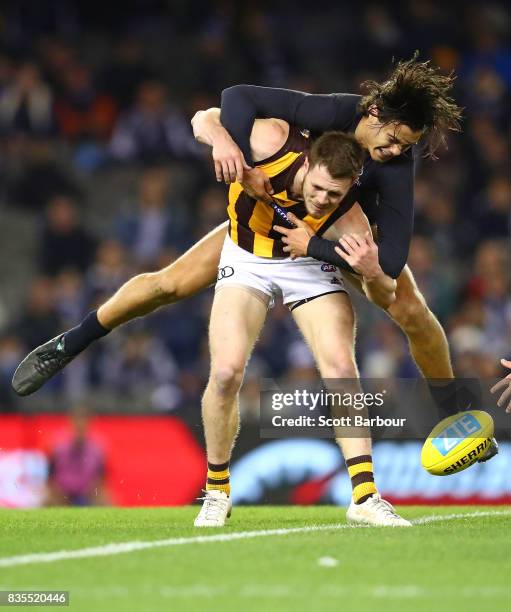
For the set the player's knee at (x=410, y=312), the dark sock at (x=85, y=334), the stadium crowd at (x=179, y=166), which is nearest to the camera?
the player's knee at (x=410, y=312)

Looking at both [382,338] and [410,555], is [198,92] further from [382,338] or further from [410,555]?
[410,555]

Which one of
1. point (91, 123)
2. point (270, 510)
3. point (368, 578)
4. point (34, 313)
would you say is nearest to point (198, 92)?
point (91, 123)

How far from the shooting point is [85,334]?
313 inches

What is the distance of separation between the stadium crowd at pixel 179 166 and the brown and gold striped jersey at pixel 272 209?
416 centimetres

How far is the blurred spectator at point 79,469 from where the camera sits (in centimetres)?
1063

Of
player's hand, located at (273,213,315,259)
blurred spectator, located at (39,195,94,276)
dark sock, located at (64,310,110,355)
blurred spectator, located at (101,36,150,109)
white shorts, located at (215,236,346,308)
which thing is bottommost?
dark sock, located at (64,310,110,355)

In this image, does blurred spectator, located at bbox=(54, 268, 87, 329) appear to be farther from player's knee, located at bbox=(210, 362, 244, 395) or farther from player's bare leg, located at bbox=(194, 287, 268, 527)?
player's knee, located at bbox=(210, 362, 244, 395)

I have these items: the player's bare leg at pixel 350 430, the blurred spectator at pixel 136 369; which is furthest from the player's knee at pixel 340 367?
the blurred spectator at pixel 136 369

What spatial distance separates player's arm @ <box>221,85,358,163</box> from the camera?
6785 mm

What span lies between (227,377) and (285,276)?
2.16 ft

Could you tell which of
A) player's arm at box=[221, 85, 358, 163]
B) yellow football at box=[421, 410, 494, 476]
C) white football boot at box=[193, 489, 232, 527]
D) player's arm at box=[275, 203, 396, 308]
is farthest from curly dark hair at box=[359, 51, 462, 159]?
white football boot at box=[193, 489, 232, 527]

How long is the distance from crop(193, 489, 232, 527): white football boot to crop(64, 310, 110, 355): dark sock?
139 centimetres

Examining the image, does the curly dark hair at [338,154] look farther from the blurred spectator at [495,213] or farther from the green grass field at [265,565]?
the blurred spectator at [495,213]

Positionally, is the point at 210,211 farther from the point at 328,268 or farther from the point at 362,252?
the point at 362,252
